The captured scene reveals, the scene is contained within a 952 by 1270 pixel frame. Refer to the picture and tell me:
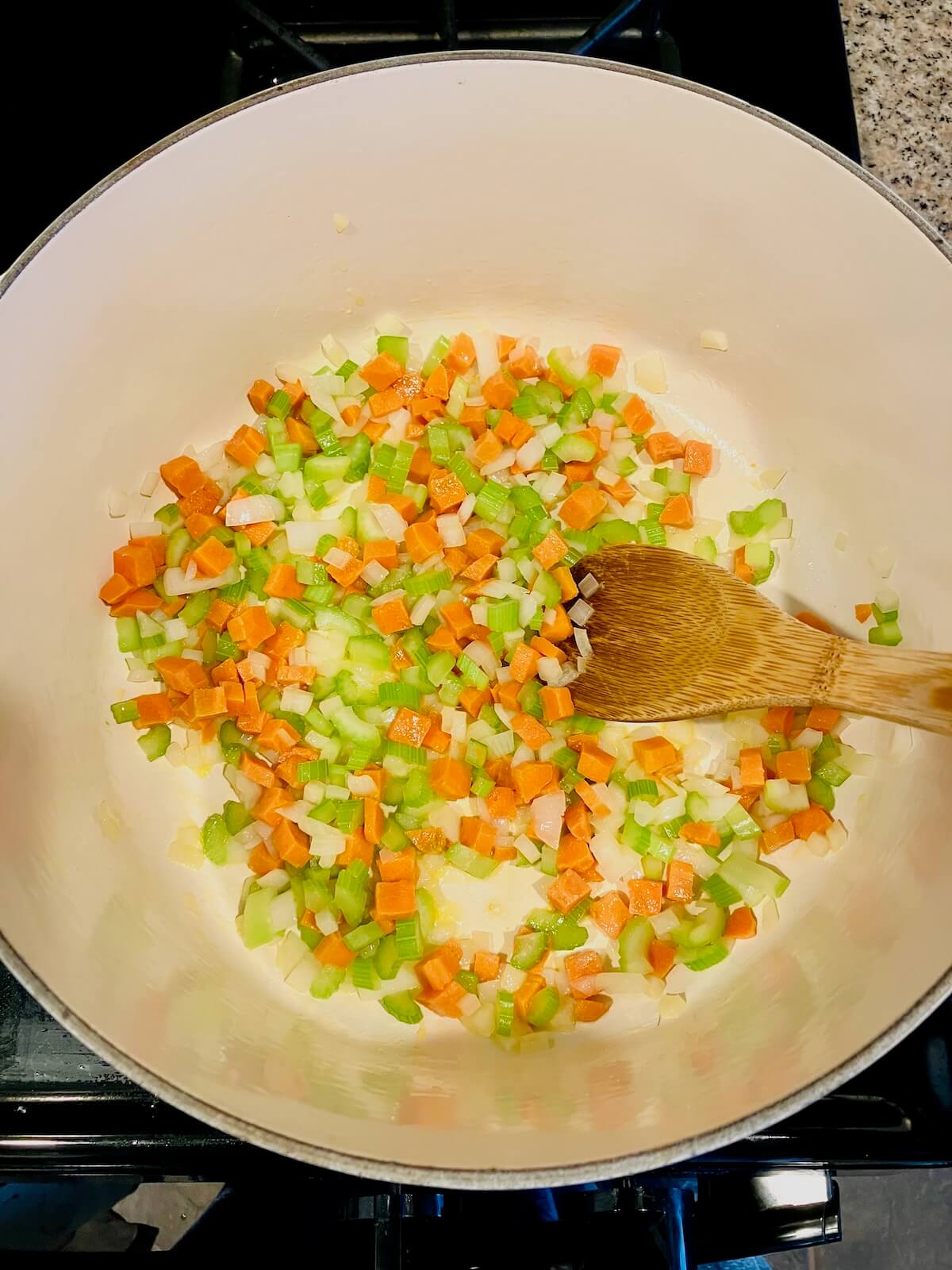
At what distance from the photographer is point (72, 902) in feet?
4.25

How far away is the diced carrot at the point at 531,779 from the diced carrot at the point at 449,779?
0.30 ft

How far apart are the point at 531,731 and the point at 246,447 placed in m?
0.79

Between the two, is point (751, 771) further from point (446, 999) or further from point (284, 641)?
point (284, 641)

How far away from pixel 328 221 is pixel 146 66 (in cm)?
59

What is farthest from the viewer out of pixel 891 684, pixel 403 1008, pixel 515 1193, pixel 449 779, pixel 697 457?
pixel 697 457

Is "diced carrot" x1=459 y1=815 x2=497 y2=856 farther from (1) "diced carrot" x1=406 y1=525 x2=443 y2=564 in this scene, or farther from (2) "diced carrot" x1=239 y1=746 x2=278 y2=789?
(1) "diced carrot" x1=406 y1=525 x2=443 y2=564

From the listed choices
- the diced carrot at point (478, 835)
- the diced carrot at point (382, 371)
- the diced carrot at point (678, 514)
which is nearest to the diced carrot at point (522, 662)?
the diced carrot at point (478, 835)

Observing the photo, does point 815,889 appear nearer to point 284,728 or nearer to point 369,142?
point 284,728

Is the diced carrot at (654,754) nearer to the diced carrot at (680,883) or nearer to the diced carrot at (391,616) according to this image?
the diced carrot at (680,883)

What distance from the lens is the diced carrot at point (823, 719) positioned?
1.59 meters

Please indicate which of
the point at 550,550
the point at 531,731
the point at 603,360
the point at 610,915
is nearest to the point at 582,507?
the point at 550,550

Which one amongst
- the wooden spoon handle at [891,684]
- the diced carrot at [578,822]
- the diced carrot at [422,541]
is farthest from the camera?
the diced carrot at [422,541]

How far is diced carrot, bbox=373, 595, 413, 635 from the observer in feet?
5.30

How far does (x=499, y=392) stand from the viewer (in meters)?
1.75
